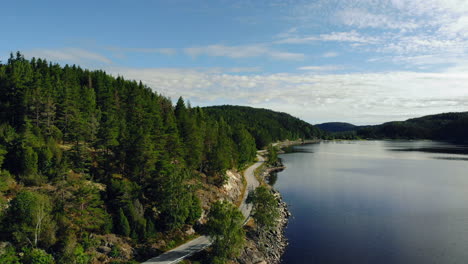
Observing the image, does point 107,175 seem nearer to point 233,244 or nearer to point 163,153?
point 163,153

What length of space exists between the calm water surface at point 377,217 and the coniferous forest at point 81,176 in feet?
75.3

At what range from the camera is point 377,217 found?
63469mm

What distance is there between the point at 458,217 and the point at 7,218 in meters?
81.1

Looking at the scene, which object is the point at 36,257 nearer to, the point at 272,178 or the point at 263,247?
the point at 263,247

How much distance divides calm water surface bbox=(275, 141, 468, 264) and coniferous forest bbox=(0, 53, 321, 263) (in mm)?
22948

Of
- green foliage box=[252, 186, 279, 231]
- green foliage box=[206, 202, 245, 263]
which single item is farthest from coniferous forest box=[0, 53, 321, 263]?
green foliage box=[252, 186, 279, 231]

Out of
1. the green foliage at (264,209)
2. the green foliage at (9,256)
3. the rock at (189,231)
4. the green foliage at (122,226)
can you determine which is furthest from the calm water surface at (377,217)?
the green foliage at (9,256)

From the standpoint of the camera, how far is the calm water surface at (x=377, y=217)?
154 feet

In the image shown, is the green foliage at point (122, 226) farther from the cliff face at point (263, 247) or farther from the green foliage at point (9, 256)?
the cliff face at point (263, 247)

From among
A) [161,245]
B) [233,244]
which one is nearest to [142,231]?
[161,245]

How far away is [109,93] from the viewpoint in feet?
275

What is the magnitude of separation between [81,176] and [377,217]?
2366 inches

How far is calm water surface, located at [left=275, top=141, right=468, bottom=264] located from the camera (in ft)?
154

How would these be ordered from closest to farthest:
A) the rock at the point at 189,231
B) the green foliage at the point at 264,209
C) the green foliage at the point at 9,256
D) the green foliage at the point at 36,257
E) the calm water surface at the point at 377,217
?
the green foliage at the point at 9,256, the green foliage at the point at 36,257, the calm water surface at the point at 377,217, the rock at the point at 189,231, the green foliage at the point at 264,209
